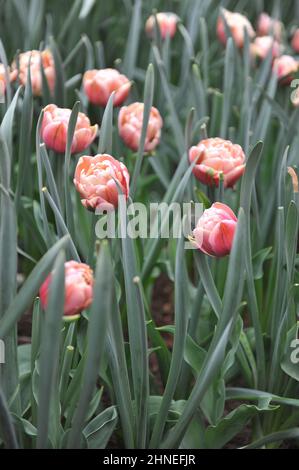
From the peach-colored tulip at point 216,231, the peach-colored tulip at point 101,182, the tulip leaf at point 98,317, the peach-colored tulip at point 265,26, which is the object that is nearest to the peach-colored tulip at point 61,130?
the peach-colored tulip at point 101,182

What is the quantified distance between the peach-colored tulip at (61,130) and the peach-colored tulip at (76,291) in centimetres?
31

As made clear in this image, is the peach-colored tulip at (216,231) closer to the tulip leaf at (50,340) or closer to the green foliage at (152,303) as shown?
the green foliage at (152,303)

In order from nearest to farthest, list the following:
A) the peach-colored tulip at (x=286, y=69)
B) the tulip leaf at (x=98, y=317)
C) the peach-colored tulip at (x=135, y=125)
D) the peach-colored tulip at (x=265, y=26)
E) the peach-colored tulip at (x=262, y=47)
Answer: the tulip leaf at (x=98, y=317) < the peach-colored tulip at (x=135, y=125) < the peach-colored tulip at (x=286, y=69) < the peach-colored tulip at (x=262, y=47) < the peach-colored tulip at (x=265, y=26)

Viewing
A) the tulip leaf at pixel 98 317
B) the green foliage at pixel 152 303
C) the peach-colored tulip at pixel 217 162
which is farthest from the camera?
the peach-colored tulip at pixel 217 162

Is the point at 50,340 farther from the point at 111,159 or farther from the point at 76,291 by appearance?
the point at 111,159

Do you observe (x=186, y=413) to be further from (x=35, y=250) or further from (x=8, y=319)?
(x=35, y=250)

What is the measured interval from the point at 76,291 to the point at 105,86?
560 millimetres

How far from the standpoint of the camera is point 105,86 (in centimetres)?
115

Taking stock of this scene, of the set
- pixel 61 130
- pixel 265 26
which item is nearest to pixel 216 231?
pixel 61 130

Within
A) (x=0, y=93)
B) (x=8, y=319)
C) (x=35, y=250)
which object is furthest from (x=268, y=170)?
(x=8, y=319)

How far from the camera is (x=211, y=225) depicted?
0.78 meters

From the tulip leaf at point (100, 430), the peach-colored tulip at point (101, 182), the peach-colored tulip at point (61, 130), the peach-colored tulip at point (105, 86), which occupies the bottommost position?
the tulip leaf at point (100, 430)

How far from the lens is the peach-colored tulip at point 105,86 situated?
A: 45.1 inches
